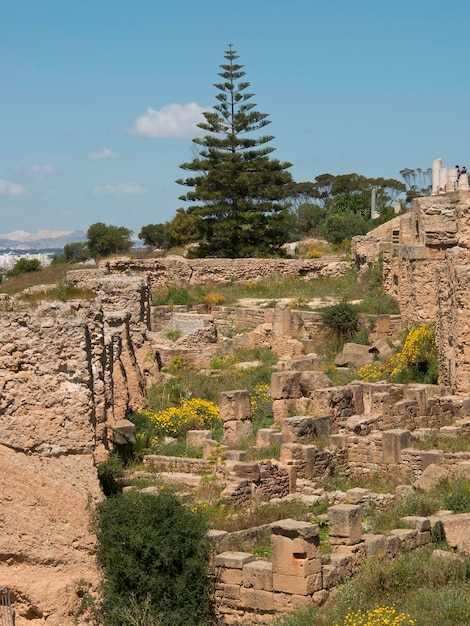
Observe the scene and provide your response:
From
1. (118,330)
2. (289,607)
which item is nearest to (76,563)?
(289,607)

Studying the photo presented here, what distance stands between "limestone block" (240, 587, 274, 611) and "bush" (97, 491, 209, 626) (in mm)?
379

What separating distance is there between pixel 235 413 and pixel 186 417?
1252 mm

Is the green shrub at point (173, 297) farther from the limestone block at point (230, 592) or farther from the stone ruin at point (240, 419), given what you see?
the limestone block at point (230, 592)

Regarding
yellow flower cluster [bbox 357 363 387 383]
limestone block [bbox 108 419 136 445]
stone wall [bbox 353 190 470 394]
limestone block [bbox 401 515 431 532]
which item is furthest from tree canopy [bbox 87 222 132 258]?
limestone block [bbox 401 515 431 532]

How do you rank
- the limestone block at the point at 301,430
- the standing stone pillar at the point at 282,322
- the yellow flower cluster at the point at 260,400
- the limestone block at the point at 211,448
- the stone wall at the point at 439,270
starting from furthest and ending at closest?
the standing stone pillar at the point at 282,322 < the yellow flower cluster at the point at 260,400 < the stone wall at the point at 439,270 < the limestone block at the point at 301,430 < the limestone block at the point at 211,448

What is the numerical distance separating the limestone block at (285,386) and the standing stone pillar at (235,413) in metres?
0.83

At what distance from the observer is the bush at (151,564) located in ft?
36.5

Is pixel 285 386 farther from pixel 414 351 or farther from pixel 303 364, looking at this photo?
pixel 303 364

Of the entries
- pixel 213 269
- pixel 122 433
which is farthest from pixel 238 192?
pixel 122 433

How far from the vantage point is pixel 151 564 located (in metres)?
11.3

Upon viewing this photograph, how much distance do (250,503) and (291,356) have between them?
10.3 metres

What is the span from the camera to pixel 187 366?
78.3ft

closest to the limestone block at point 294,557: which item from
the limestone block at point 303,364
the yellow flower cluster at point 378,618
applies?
the yellow flower cluster at point 378,618

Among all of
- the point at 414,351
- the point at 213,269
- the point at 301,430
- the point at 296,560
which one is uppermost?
the point at 213,269
